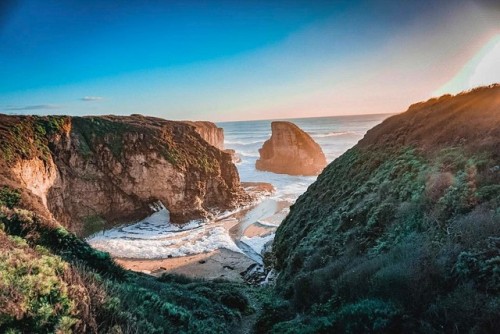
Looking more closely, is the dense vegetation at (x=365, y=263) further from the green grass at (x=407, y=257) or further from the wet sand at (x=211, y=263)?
the wet sand at (x=211, y=263)

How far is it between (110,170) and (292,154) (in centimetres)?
3943

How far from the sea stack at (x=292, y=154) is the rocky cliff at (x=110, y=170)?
24555 mm

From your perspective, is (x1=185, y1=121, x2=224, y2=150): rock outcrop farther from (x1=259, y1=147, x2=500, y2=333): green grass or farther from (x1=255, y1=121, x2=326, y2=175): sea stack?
(x1=259, y1=147, x2=500, y2=333): green grass

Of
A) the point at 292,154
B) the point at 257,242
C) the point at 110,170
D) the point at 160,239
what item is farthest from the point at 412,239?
the point at 292,154

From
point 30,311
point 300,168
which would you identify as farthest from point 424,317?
point 300,168

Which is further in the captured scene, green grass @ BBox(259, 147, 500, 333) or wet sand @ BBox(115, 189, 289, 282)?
wet sand @ BBox(115, 189, 289, 282)

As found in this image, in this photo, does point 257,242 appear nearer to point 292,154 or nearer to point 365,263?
point 365,263

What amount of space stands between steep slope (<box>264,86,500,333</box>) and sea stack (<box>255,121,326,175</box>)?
1787 inches

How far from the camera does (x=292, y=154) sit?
65.2 m

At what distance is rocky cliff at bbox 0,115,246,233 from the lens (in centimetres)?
2808

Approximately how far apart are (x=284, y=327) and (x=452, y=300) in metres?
4.33

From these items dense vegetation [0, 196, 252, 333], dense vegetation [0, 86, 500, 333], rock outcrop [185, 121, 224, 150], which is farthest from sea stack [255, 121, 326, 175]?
dense vegetation [0, 196, 252, 333]

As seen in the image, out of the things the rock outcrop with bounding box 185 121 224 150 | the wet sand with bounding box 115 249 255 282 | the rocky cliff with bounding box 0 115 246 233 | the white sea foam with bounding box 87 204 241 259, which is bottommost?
the wet sand with bounding box 115 249 255 282

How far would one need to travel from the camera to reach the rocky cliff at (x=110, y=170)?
92.1 feet
